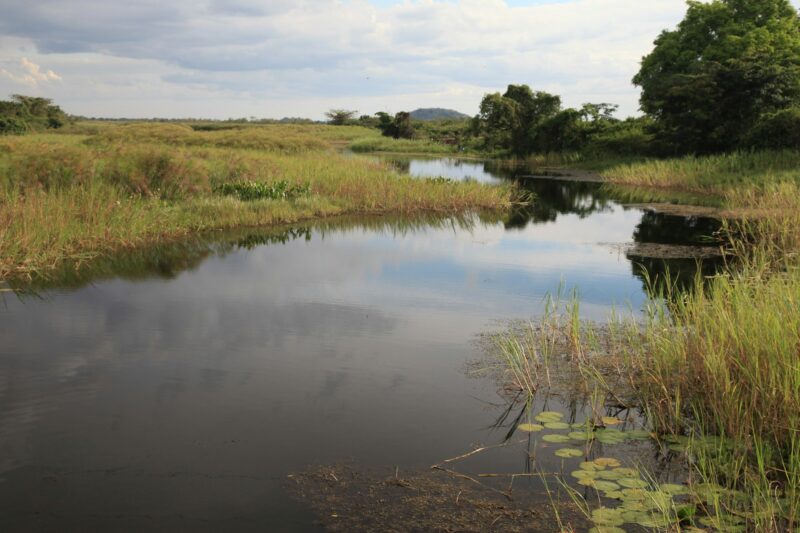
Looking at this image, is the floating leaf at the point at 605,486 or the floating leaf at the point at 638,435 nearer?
the floating leaf at the point at 605,486

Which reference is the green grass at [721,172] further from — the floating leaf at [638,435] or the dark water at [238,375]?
the floating leaf at [638,435]

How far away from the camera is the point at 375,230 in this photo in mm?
17031

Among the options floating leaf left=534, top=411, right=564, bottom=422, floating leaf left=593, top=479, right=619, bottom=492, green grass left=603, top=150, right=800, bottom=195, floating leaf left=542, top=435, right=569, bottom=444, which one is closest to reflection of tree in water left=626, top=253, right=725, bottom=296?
floating leaf left=534, top=411, right=564, bottom=422

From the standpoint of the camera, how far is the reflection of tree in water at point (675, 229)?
1627 cm

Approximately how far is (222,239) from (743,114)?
30.4 metres

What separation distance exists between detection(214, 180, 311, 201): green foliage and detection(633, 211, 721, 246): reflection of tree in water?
32.6ft

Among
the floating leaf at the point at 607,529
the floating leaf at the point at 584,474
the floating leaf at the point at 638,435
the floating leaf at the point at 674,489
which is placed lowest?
the floating leaf at the point at 638,435

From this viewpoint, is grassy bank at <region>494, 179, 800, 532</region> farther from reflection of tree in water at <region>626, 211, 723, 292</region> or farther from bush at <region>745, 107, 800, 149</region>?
bush at <region>745, 107, 800, 149</region>

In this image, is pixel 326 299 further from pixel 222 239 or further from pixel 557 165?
pixel 557 165

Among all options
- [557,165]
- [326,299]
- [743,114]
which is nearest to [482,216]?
[326,299]

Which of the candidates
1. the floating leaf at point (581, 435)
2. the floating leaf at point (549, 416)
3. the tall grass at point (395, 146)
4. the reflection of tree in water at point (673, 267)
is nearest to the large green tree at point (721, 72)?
the reflection of tree in water at point (673, 267)

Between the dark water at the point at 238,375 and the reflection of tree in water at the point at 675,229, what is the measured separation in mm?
3578

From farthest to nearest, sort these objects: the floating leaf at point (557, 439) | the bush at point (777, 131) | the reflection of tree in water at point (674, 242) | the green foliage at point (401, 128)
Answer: the green foliage at point (401, 128) < the bush at point (777, 131) < the reflection of tree in water at point (674, 242) < the floating leaf at point (557, 439)

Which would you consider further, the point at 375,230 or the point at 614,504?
the point at 375,230
